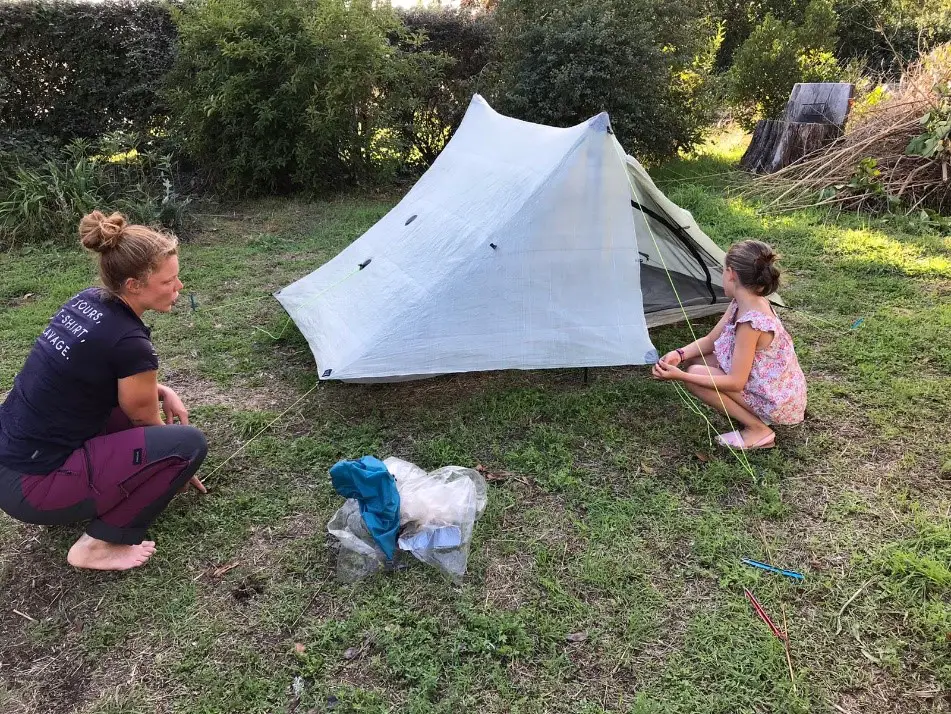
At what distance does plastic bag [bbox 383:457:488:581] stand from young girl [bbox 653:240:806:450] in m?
1.07

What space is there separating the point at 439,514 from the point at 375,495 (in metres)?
0.26

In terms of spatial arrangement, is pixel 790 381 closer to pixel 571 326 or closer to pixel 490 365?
pixel 571 326

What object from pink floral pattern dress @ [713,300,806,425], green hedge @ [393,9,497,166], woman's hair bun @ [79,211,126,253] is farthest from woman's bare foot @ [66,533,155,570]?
green hedge @ [393,9,497,166]

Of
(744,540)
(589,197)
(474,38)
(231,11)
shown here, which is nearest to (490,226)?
(589,197)

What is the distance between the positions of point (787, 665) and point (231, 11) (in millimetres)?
7335

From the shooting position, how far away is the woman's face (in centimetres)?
221

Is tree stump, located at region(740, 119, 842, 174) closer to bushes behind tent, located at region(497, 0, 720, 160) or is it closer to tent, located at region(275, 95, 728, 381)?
bushes behind tent, located at region(497, 0, 720, 160)

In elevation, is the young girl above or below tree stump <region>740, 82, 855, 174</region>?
below

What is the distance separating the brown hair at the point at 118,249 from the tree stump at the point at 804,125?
6.95 m

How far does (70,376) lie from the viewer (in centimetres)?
212

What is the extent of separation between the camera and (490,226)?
3.24m

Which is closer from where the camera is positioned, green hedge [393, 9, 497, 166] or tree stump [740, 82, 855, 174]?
tree stump [740, 82, 855, 174]

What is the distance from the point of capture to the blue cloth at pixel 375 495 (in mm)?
2357

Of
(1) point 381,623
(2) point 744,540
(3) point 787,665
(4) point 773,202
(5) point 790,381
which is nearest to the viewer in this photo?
(3) point 787,665
